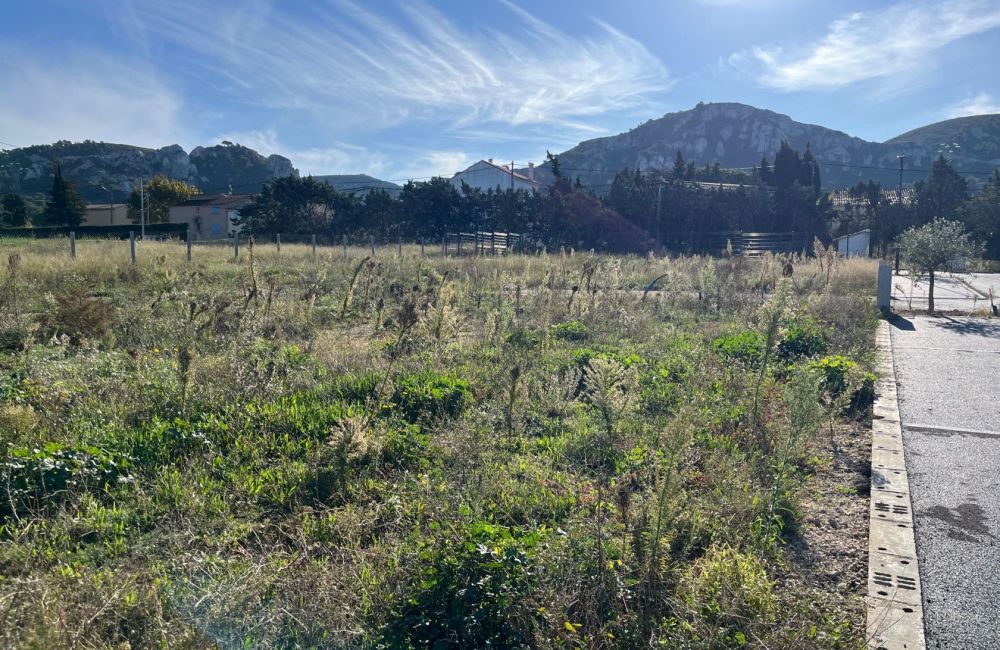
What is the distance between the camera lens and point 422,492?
4234mm

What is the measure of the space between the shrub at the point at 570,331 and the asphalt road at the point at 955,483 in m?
4.25

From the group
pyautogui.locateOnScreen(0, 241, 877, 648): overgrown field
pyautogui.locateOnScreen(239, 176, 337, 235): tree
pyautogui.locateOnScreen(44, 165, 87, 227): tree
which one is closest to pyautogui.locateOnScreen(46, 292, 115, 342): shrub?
pyautogui.locateOnScreen(0, 241, 877, 648): overgrown field

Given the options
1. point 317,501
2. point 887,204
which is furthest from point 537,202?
point 317,501

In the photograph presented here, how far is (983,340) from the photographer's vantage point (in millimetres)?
10703

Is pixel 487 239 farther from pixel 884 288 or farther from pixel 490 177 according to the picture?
pixel 490 177

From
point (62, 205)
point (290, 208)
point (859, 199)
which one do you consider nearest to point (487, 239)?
point (290, 208)

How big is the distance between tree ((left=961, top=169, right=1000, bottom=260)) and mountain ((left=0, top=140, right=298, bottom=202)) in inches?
3239

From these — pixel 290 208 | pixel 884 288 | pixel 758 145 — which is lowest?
pixel 884 288

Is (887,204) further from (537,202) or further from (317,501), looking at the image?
(317,501)

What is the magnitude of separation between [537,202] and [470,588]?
1448 inches

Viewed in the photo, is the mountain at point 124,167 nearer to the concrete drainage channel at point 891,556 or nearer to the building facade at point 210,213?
the building facade at point 210,213

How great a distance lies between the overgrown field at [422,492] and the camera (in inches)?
114

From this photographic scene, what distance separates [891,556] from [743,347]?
15.7 ft

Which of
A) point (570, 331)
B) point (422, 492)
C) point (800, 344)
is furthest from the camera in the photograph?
point (570, 331)
